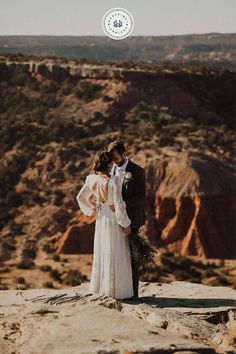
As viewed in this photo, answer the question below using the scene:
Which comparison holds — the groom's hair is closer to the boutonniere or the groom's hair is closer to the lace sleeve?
the boutonniere

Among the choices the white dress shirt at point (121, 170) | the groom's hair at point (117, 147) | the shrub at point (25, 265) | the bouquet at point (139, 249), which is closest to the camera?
the groom's hair at point (117, 147)

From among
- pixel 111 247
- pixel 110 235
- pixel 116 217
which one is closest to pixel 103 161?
pixel 116 217

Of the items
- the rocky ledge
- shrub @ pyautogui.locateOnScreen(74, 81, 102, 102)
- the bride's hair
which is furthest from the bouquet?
shrub @ pyautogui.locateOnScreen(74, 81, 102, 102)

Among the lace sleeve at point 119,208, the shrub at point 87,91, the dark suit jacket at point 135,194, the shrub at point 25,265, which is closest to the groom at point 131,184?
the dark suit jacket at point 135,194

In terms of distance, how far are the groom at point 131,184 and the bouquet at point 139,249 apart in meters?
0.06

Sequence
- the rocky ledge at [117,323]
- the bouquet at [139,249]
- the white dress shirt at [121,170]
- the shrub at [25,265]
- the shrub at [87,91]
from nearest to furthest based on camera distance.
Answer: the rocky ledge at [117,323] < the white dress shirt at [121,170] < the bouquet at [139,249] < the shrub at [25,265] < the shrub at [87,91]

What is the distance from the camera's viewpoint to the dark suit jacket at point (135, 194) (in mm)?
7551

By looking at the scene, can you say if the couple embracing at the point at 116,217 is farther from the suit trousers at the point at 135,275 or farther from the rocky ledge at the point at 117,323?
the rocky ledge at the point at 117,323

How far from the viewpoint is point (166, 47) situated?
358 feet

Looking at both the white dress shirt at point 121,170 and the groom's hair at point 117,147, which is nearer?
the groom's hair at point 117,147

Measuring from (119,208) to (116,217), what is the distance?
13cm

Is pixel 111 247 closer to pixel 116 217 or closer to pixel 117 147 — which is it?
pixel 116 217

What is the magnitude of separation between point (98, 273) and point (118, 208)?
91 cm

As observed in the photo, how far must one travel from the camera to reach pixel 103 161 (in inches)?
294
